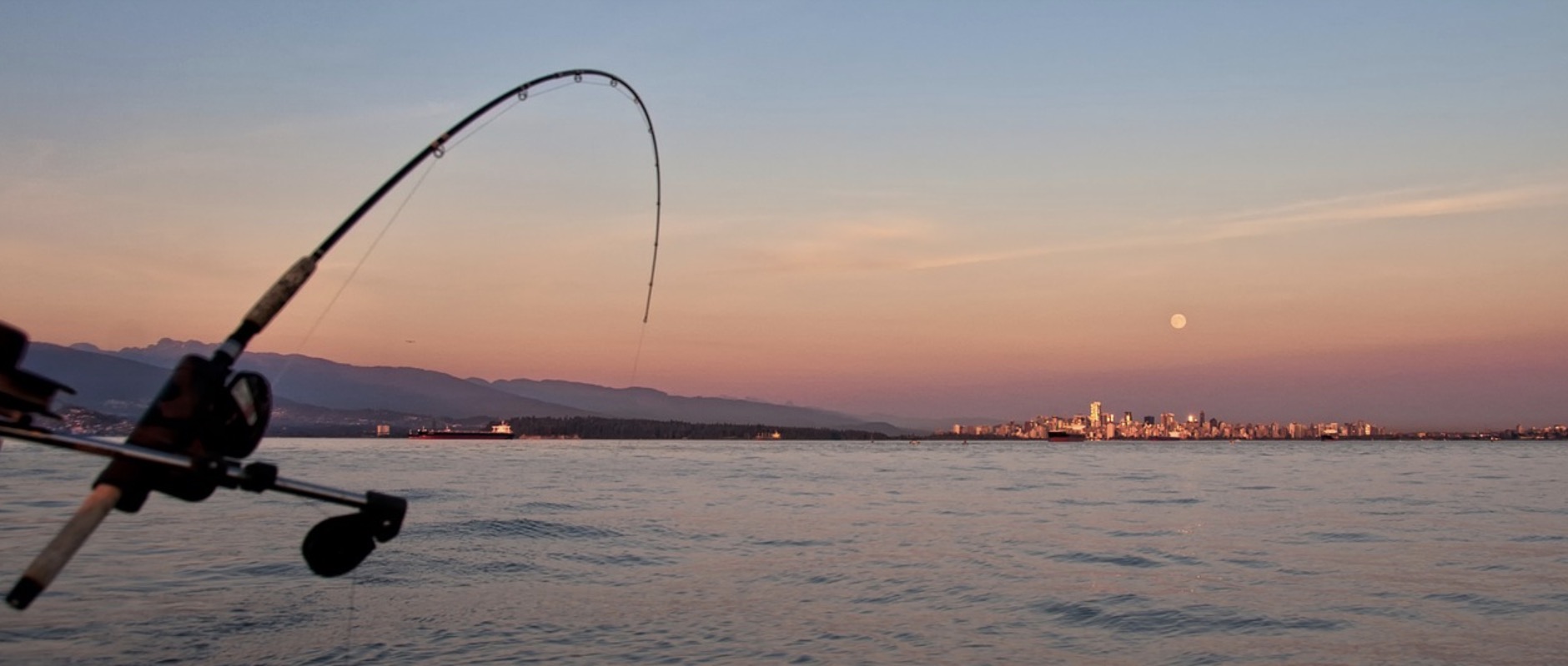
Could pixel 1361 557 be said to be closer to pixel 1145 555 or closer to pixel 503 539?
pixel 1145 555

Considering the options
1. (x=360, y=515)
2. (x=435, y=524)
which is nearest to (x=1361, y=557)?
(x=435, y=524)

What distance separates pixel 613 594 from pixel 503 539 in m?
8.64

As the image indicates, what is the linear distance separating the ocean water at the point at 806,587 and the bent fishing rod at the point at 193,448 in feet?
26.4

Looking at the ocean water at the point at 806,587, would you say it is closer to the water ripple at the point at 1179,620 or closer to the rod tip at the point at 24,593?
the water ripple at the point at 1179,620

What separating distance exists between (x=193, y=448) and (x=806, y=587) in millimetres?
14823

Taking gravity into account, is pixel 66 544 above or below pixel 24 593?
above

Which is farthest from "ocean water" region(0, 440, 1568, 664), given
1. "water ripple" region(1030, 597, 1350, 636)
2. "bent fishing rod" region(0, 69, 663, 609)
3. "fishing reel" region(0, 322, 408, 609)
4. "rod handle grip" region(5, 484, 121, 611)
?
"rod handle grip" region(5, 484, 121, 611)

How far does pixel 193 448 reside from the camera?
4074 millimetres

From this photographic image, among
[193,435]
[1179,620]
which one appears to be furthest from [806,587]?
[193,435]

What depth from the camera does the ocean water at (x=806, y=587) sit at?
530 inches

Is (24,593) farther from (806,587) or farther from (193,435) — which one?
(806,587)

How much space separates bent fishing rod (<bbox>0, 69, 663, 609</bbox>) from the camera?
12.4ft

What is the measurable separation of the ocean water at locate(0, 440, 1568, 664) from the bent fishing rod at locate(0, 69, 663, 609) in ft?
26.4

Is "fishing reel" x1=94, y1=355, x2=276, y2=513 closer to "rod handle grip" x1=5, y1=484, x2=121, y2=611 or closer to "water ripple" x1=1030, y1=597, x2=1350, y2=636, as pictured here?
"rod handle grip" x1=5, y1=484, x2=121, y2=611
